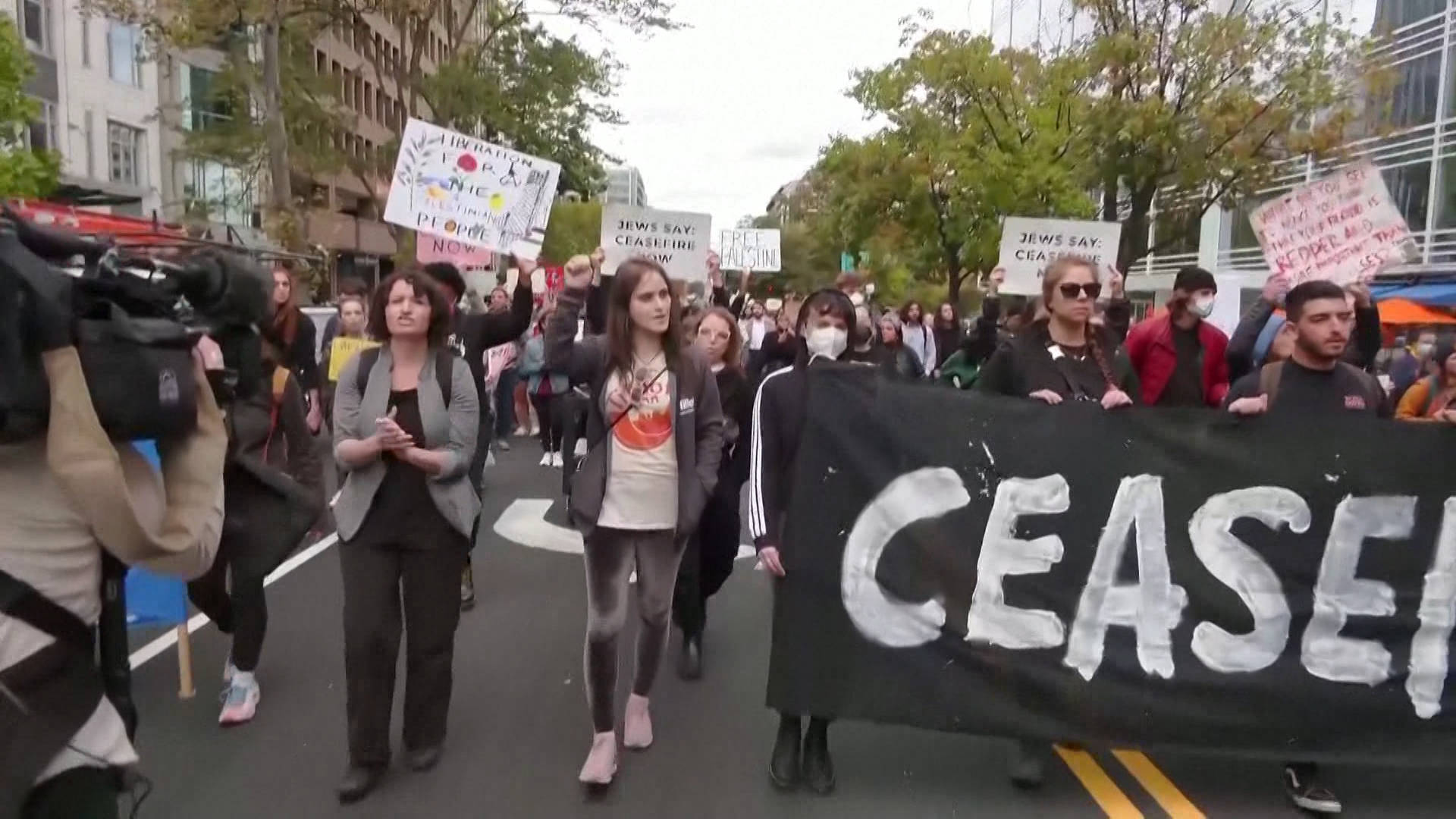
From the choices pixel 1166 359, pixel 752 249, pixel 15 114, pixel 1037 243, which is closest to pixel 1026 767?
pixel 1166 359

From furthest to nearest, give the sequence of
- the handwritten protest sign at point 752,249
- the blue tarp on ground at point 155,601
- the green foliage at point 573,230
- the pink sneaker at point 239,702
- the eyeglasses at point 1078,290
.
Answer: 1. the green foliage at point 573,230
2. the handwritten protest sign at point 752,249
3. the blue tarp on ground at point 155,601
4. the pink sneaker at point 239,702
5. the eyeglasses at point 1078,290

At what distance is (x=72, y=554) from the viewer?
7.80ft

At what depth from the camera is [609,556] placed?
14.7 feet

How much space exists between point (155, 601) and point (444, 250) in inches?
133

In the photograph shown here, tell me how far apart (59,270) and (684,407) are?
8.18ft

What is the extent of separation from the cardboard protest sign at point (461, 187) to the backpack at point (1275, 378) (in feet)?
13.9

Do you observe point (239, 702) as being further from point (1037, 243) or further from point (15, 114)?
point (15, 114)

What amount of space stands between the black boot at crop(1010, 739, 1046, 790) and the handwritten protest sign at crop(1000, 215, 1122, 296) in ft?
25.5

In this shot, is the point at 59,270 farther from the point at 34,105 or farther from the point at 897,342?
the point at 34,105

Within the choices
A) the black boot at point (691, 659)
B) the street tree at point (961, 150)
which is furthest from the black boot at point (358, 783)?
the street tree at point (961, 150)

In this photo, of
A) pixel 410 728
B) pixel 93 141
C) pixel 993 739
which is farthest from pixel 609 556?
pixel 93 141

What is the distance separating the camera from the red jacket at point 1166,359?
22.1 feet

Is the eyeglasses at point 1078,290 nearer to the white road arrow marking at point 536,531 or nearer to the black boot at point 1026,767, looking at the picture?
the black boot at point 1026,767

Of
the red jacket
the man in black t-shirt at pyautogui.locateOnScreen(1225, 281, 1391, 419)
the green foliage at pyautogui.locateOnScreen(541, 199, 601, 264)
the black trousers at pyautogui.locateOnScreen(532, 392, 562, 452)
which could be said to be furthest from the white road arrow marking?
the green foliage at pyautogui.locateOnScreen(541, 199, 601, 264)
